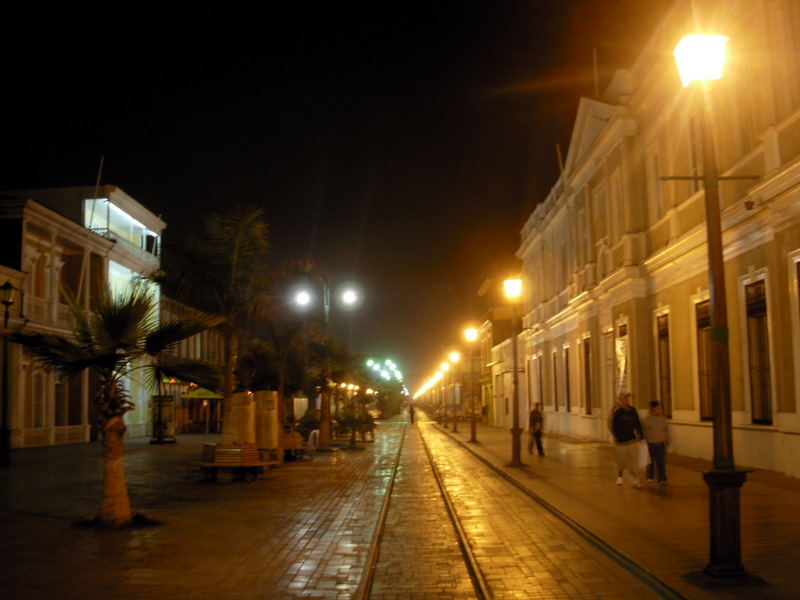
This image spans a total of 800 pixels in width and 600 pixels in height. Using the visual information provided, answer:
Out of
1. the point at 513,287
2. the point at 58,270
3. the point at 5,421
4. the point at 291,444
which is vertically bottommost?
the point at 291,444

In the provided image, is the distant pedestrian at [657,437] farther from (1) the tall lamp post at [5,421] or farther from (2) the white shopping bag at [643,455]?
(1) the tall lamp post at [5,421]

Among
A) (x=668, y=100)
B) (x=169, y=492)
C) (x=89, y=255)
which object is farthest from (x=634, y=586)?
(x=89, y=255)

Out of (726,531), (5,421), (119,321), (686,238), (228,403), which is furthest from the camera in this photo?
(5,421)

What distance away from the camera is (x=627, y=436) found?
15297 mm

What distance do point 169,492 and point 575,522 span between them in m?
8.41

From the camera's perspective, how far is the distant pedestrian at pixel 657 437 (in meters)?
15.3

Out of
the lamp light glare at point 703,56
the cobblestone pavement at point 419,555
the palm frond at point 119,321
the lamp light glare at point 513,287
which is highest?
the lamp light glare at point 703,56

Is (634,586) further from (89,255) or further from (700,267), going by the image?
(89,255)

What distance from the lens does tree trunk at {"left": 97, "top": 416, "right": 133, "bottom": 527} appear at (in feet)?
36.9

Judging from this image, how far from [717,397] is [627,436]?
25.3 ft

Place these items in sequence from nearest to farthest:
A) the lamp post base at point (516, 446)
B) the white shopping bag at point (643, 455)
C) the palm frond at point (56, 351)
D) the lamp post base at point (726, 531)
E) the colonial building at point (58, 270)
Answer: the lamp post base at point (726, 531) < the palm frond at point (56, 351) < the white shopping bag at point (643, 455) < the lamp post base at point (516, 446) < the colonial building at point (58, 270)

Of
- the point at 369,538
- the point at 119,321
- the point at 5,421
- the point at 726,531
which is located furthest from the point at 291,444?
the point at 726,531

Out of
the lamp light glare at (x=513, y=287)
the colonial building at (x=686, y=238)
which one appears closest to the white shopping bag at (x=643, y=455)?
the colonial building at (x=686, y=238)

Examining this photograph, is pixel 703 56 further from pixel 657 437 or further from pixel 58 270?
pixel 58 270
